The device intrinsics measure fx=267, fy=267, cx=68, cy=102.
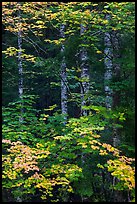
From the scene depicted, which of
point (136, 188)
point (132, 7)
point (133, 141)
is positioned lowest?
point (136, 188)

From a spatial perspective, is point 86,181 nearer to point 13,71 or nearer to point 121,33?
point 121,33

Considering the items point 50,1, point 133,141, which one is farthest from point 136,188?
point 50,1

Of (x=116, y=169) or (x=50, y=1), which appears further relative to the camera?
(x=50, y=1)

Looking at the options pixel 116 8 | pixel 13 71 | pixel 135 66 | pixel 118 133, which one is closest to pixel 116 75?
pixel 135 66

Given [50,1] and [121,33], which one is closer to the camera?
[121,33]

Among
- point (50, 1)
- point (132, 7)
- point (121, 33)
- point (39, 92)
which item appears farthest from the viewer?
point (39, 92)

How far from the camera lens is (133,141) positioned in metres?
6.49

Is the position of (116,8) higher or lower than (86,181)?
higher

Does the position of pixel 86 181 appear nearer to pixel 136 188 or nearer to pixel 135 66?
pixel 136 188

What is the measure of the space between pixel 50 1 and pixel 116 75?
4923 millimetres

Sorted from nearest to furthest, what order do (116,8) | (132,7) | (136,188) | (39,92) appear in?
(136,188) < (132,7) < (116,8) < (39,92)

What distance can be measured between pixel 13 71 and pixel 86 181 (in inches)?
289

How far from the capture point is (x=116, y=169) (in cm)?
603

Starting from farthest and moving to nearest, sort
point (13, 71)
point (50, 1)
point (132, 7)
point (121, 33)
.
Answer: point (13, 71) → point (50, 1) → point (121, 33) → point (132, 7)
